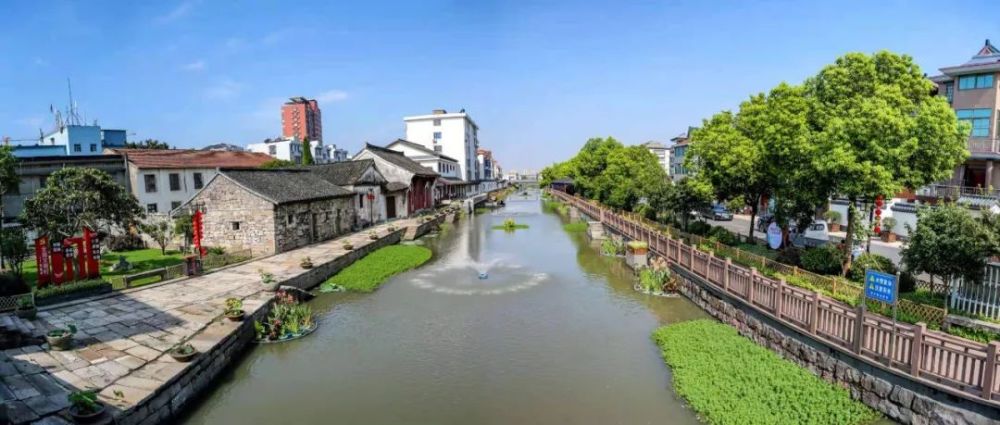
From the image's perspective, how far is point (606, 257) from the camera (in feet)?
94.4

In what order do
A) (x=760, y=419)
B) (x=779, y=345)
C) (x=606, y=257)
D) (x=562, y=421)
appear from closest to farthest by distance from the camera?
(x=760, y=419) < (x=562, y=421) < (x=779, y=345) < (x=606, y=257)

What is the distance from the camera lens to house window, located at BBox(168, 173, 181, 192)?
3772 centimetres

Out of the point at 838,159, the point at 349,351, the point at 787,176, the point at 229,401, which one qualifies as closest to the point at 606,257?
the point at 787,176

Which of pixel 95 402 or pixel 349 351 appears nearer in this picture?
pixel 95 402

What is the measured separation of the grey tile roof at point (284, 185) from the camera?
24969 millimetres

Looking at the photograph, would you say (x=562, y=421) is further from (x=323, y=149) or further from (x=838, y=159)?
(x=323, y=149)

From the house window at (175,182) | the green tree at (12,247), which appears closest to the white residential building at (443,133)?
the house window at (175,182)

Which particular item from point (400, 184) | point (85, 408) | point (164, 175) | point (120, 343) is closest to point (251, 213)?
point (120, 343)

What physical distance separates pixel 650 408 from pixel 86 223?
70.9 feet

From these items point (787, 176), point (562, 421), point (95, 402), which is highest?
point (787, 176)

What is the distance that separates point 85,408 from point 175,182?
35.2 metres

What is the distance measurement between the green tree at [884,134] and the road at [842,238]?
2.24 metres

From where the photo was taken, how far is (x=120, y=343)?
38.2ft

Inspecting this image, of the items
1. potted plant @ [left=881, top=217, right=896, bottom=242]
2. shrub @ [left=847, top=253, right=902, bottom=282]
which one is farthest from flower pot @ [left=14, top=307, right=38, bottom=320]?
potted plant @ [left=881, top=217, right=896, bottom=242]
